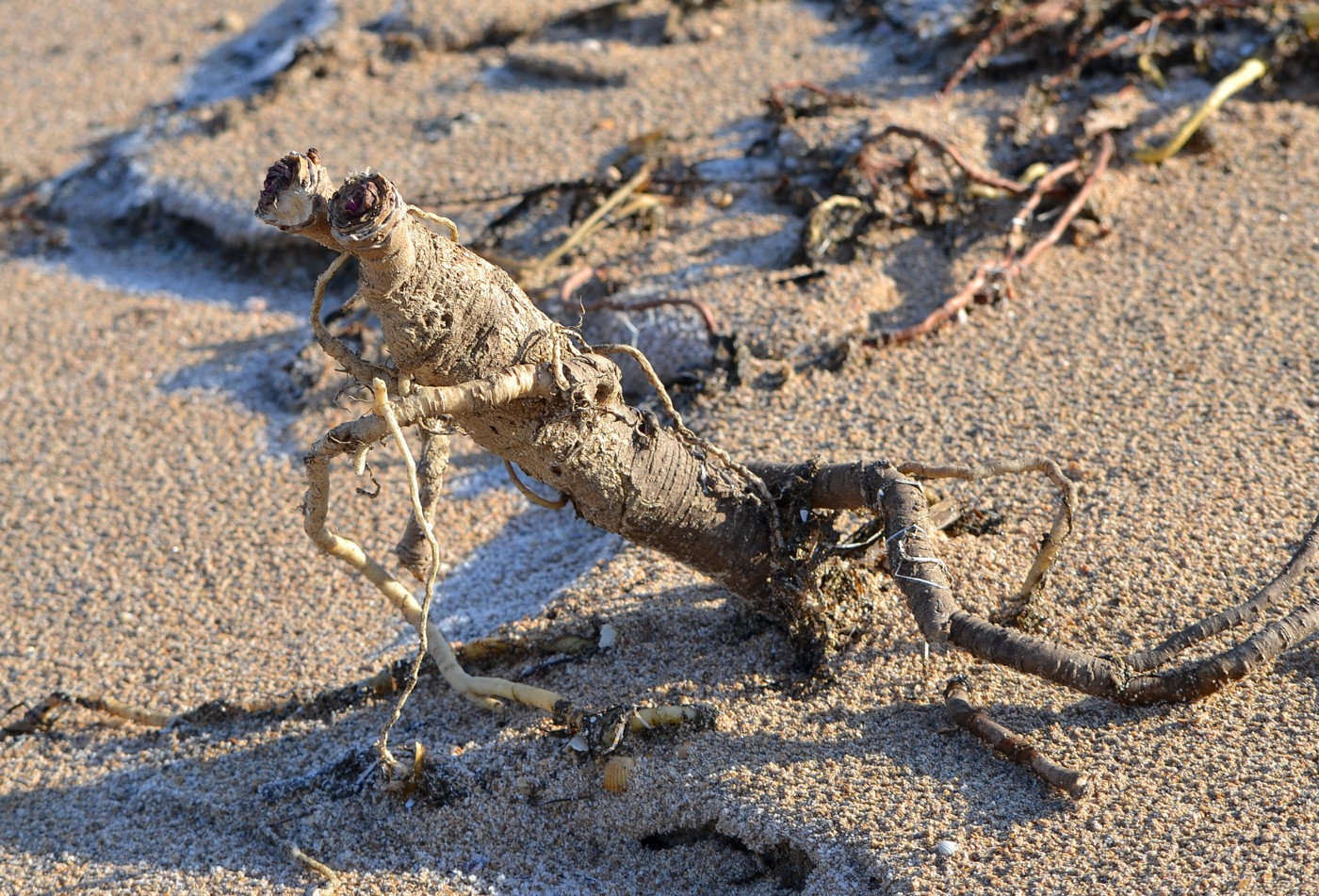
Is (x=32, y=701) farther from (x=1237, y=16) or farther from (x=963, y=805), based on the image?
(x=1237, y=16)

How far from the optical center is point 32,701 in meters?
2.96

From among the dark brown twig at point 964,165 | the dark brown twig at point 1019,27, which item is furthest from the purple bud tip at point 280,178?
the dark brown twig at point 1019,27

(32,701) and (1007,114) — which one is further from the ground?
(1007,114)

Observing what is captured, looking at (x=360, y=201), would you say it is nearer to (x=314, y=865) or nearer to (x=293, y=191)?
(x=293, y=191)

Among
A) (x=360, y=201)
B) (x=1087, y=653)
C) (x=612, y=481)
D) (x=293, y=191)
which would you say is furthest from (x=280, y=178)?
(x=1087, y=653)

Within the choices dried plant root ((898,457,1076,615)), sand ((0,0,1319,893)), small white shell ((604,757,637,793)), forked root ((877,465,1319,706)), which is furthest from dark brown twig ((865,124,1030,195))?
small white shell ((604,757,637,793))

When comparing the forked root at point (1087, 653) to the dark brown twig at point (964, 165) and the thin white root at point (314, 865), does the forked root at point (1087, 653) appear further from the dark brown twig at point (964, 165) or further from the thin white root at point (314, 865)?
the dark brown twig at point (964, 165)

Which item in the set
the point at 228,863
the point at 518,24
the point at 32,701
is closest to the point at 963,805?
the point at 228,863

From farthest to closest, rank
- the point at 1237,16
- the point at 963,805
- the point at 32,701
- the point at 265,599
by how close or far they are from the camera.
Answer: the point at 1237,16, the point at 265,599, the point at 32,701, the point at 963,805

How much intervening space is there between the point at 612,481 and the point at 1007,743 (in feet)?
2.94

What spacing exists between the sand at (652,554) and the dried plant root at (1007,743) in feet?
0.12

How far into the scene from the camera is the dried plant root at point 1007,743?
2.08 metres

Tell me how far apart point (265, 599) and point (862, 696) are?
67.8 inches

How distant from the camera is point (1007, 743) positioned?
2.19 metres
